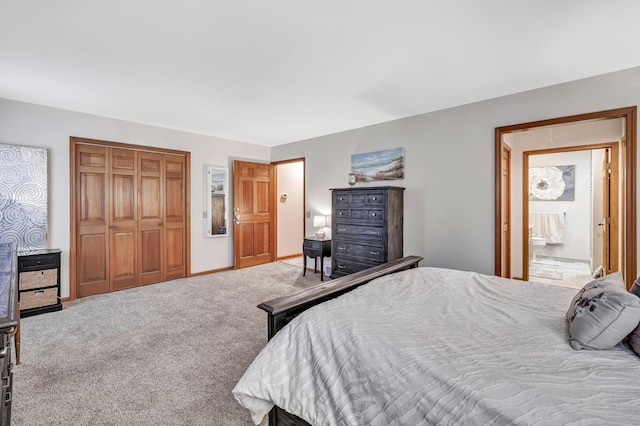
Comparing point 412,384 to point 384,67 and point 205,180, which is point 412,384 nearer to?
point 384,67

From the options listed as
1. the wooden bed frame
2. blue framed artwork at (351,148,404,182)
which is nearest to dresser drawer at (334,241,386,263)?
blue framed artwork at (351,148,404,182)

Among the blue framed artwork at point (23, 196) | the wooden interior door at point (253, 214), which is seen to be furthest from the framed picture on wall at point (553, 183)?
the blue framed artwork at point (23, 196)

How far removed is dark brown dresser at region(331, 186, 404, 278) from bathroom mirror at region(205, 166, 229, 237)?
2282 mm

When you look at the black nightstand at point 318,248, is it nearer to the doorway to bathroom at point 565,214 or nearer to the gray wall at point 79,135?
the gray wall at point 79,135

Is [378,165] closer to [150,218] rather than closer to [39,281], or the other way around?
[150,218]

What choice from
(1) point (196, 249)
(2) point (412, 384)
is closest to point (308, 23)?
(2) point (412, 384)

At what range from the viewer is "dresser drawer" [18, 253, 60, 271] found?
11.2ft

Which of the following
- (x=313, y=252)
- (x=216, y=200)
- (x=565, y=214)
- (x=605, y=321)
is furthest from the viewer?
(x=565, y=214)

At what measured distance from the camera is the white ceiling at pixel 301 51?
196 cm

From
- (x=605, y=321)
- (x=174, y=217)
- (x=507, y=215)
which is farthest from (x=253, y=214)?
(x=605, y=321)

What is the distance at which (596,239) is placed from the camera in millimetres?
5230

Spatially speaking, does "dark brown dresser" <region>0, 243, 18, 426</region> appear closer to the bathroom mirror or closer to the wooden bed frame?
the wooden bed frame

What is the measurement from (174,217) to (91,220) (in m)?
1.12

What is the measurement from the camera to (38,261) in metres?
3.52
